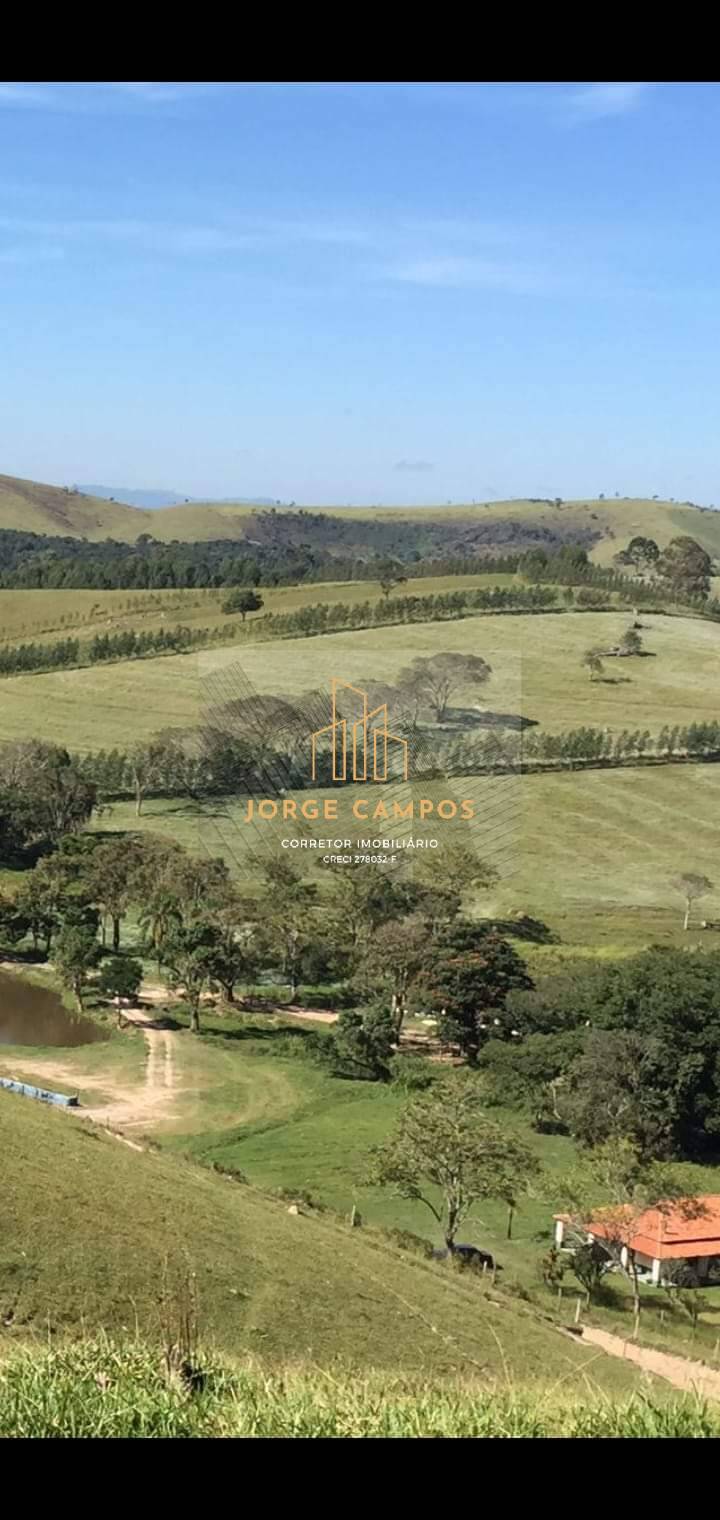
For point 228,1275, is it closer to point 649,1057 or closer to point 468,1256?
point 468,1256

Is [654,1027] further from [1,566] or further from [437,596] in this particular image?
[1,566]

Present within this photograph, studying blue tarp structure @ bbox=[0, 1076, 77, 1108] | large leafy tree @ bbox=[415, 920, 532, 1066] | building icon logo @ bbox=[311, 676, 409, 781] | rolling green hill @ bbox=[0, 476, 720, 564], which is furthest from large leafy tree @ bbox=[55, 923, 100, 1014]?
rolling green hill @ bbox=[0, 476, 720, 564]

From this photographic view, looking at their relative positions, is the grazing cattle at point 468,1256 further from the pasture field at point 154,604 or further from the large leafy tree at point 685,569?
the large leafy tree at point 685,569

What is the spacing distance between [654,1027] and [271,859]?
16842mm

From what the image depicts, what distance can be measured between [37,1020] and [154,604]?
153 ft

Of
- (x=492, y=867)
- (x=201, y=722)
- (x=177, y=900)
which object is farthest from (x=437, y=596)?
(x=177, y=900)

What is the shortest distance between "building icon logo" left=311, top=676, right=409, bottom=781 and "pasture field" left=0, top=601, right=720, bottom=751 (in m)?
4.47

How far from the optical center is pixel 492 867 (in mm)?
44562

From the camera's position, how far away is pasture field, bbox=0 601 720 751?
57.1m

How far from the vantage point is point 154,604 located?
75812 mm

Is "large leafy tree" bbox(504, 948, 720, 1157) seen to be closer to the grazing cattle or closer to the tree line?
the grazing cattle

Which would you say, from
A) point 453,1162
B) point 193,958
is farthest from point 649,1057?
point 193,958

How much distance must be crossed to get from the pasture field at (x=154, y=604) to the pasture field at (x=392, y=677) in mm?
6655

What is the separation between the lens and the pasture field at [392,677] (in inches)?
2248
